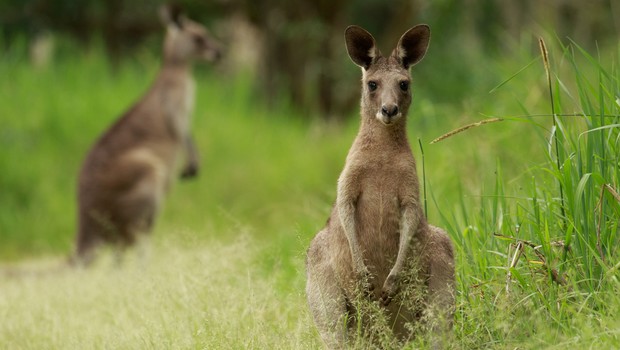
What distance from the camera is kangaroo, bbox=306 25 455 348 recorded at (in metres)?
4.09

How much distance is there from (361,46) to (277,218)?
5995mm

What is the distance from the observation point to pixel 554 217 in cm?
451

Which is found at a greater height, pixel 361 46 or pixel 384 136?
pixel 361 46

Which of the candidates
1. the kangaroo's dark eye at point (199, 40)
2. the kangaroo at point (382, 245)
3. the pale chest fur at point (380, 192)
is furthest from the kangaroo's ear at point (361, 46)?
the kangaroo's dark eye at point (199, 40)

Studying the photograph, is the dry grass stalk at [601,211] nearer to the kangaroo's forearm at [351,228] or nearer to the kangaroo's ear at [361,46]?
the kangaroo's forearm at [351,228]

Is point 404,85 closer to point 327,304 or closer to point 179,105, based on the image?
point 327,304

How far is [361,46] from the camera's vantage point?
4.43 m

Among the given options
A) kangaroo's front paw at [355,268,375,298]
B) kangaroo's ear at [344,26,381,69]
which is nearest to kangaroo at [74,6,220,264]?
kangaroo's ear at [344,26,381,69]

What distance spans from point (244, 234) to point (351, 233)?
131 centimetres

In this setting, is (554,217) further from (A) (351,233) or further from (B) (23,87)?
(B) (23,87)

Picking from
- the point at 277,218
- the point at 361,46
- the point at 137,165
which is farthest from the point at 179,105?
the point at 361,46

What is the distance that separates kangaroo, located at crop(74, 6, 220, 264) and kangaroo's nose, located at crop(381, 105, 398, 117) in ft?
18.0

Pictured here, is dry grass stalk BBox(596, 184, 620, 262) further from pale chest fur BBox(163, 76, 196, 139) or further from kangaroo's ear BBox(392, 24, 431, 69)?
pale chest fur BBox(163, 76, 196, 139)

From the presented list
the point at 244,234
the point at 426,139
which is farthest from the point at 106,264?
the point at 244,234
